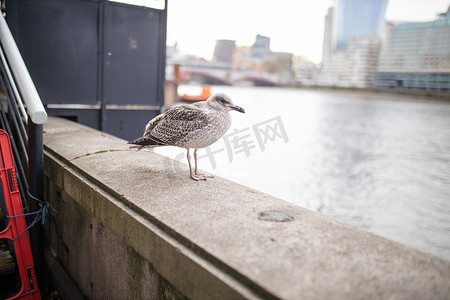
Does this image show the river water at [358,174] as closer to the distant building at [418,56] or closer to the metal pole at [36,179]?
the metal pole at [36,179]

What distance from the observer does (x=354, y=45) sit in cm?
9875

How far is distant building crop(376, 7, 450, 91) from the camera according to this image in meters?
48.0

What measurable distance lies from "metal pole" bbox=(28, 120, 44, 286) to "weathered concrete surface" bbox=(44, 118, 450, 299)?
0.20m

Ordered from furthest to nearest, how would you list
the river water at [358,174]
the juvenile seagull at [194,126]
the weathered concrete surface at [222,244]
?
the river water at [358,174] < the juvenile seagull at [194,126] < the weathered concrete surface at [222,244]

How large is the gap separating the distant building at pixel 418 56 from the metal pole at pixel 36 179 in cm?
5171

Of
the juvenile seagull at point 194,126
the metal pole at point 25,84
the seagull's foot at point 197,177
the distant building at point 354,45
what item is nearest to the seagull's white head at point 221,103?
the juvenile seagull at point 194,126

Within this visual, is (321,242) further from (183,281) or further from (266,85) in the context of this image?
(266,85)

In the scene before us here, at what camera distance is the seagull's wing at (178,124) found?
8.92 feet

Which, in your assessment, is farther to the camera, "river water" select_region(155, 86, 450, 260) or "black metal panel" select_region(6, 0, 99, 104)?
"river water" select_region(155, 86, 450, 260)

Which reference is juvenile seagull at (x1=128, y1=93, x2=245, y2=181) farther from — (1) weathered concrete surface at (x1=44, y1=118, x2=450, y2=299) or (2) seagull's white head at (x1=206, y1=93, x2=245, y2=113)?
(1) weathered concrete surface at (x1=44, y1=118, x2=450, y2=299)

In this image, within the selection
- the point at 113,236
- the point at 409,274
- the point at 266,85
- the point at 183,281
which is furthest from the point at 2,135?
the point at 266,85

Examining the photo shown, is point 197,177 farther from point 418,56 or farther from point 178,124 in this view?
point 418,56

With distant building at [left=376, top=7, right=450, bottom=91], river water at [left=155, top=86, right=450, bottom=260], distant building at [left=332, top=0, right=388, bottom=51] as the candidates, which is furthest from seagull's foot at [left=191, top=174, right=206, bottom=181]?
distant building at [left=332, top=0, right=388, bottom=51]

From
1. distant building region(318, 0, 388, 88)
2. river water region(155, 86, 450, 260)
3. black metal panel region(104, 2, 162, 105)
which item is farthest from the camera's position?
distant building region(318, 0, 388, 88)
